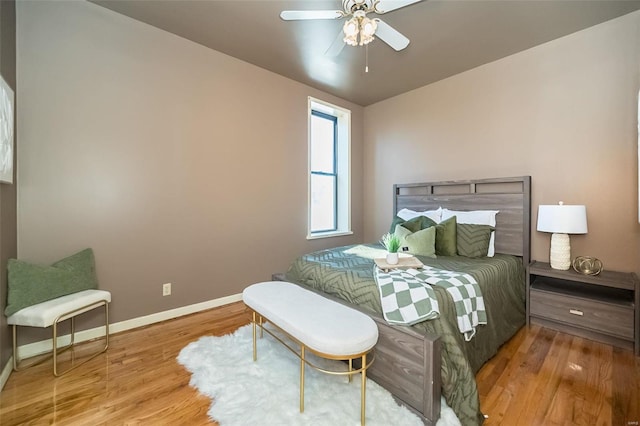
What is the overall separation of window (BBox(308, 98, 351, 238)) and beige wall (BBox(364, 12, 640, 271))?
46.2 inches

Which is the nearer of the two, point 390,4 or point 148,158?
point 390,4

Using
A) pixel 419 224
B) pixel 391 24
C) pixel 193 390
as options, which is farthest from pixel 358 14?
pixel 193 390

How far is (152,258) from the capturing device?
2584 mm

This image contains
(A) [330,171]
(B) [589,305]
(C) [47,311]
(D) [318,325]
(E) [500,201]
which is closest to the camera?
(D) [318,325]

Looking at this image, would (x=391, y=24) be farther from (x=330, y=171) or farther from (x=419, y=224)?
(x=330, y=171)

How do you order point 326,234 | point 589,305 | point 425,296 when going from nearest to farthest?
point 425,296, point 589,305, point 326,234

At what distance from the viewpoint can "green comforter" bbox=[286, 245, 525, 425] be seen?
1.46 m

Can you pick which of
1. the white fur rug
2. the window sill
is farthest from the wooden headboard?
the white fur rug

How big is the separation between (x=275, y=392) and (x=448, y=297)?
1.20m

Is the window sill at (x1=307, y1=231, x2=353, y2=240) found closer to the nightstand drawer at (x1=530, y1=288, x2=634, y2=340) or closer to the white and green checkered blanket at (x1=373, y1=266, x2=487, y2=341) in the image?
the white and green checkered blanket at (x1=373, y1=266, x2=487, y2=341)

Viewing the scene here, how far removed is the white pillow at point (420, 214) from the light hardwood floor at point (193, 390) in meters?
1.48

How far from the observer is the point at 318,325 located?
1.43 m

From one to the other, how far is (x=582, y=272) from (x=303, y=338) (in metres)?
2.60

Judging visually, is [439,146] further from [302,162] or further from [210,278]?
[210,278]
